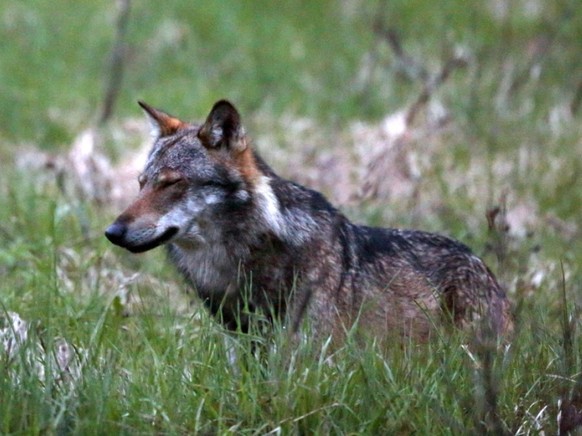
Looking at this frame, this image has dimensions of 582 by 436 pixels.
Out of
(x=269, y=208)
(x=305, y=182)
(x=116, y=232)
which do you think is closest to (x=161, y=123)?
(x=269, y=208)

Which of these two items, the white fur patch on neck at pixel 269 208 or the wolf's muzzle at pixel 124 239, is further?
the white fur patch on neck at pixel 269 208

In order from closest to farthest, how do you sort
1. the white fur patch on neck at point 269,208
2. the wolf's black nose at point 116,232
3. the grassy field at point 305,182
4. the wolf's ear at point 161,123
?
the grassy field at point 305,182, the wolf's black nose at point 116,232, the white fur patch on neck at point 269,208, the wolf's ear at point 161,123

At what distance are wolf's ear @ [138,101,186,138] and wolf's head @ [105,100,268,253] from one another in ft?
0.62

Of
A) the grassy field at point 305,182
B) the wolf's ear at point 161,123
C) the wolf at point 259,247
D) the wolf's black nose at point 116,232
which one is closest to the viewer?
the grassy field at point 305,182

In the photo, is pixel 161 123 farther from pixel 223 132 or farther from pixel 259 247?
pixel 259 247

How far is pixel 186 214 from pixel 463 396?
1.61m

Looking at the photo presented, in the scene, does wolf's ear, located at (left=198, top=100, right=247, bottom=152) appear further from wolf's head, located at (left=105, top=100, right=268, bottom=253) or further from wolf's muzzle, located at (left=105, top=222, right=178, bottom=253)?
wolf's muzzle, located at (left=105, top=222, right=178, bottom=253)

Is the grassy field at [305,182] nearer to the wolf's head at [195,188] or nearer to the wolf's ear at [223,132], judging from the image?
the wolf's head at [195,188]

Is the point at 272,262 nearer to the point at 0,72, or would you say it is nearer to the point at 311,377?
the point at 311,377

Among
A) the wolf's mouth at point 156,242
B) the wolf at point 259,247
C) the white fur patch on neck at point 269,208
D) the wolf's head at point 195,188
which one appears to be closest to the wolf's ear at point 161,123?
the wolf at point 259,247

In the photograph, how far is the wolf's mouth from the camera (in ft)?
17.9

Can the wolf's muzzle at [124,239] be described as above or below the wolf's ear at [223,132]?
below

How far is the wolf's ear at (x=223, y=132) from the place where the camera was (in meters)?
5.74

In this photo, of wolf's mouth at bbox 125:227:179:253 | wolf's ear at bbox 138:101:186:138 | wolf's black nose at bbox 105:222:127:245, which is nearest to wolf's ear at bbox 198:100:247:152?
wolf's ear at bbox 138:101:186:138
